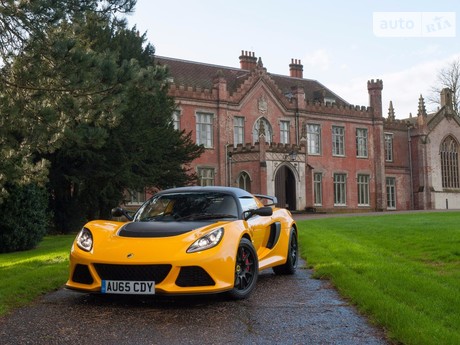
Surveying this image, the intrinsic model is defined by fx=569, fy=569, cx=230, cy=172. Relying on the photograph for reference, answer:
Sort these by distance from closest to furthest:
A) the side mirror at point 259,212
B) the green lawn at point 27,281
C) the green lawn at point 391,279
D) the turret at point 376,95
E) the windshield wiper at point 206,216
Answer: the green lawn at point 391,279
the green lawn at point 27,281
the windshield wiper at point 206,216
the side mirror at point 259,212
the turret at point 376,95

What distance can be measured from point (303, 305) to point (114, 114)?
6.19m

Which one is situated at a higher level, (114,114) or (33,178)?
(114,114)

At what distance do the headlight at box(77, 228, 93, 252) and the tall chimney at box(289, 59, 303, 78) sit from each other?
4455 cm

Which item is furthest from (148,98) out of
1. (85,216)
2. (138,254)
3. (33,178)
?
(138,254)

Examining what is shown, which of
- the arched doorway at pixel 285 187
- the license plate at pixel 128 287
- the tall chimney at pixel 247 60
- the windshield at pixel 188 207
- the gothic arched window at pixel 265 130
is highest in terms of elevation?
the tall chimney at pixel 247 60

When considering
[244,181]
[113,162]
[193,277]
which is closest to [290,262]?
[193,277]

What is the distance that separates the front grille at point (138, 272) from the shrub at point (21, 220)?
1074cm

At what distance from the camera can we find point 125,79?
1008 cm

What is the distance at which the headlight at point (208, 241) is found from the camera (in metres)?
5.91

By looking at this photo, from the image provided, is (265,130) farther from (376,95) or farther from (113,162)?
(113,162)

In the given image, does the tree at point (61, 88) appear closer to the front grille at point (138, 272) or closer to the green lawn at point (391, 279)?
the green lawn at point (391, 279)

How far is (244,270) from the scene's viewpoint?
255 inches

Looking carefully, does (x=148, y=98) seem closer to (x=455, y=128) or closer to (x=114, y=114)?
(x=114, y=114)

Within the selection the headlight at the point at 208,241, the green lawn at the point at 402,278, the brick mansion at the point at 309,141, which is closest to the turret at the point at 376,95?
the brick mansion at the point at 309,141
